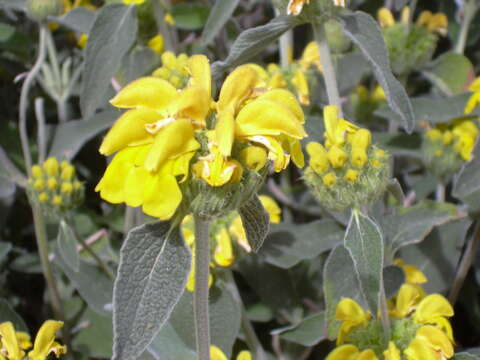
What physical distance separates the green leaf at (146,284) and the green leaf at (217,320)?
306 mm

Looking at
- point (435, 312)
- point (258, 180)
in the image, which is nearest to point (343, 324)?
point (435, 312)

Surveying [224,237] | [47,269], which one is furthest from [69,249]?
[224,237]

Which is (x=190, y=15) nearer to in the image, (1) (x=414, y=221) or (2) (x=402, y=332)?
(1) (x=414, y=221)

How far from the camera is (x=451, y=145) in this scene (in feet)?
4.18

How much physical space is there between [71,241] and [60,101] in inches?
15.6

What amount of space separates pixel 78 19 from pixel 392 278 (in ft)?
2.56

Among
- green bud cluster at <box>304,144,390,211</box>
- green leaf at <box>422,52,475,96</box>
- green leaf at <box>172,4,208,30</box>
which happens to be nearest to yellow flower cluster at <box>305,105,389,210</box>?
green bud cluster at <box>304,144,390,211</box>

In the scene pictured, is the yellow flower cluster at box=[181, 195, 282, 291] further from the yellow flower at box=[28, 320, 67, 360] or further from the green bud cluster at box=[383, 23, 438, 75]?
the green bud cluster at box=[383, 23, 438, 75]

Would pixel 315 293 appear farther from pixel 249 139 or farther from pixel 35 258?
pixel 249 139

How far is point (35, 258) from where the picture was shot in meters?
1.34

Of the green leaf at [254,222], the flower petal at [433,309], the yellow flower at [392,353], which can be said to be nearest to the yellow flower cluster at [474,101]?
the flower petal at [433,309]

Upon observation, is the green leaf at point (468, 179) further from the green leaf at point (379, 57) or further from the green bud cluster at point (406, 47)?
the green bud cluster at point (406, 47)

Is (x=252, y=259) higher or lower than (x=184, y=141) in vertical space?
lower

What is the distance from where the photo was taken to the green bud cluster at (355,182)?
34.3 inches
